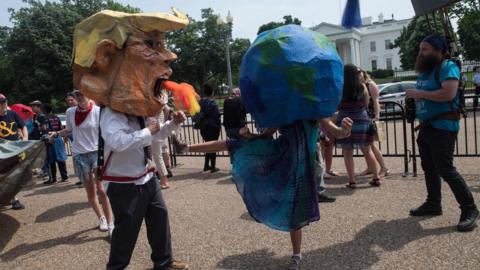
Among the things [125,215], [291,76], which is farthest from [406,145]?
[125,215]

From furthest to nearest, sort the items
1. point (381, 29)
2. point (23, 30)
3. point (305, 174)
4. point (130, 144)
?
point (381, 29)
point (23, 30)
point (305, 174)
point (130, 144)

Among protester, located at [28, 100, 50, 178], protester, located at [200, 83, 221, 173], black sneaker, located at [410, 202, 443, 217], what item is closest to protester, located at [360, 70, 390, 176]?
black sneaker, located at [410, 202, 443, 217]

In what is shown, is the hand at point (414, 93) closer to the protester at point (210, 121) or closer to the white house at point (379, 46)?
the protester at point (210, 121)

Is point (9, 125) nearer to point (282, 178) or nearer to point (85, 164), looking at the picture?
point (85, 164)

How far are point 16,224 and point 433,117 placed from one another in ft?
16.7

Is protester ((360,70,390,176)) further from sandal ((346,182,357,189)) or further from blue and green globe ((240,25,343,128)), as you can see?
blue and green globe ((240,25,343,128))

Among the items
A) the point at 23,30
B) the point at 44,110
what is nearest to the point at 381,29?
the point at 23,30

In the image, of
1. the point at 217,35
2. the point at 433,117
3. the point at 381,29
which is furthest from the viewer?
the point at 381,29

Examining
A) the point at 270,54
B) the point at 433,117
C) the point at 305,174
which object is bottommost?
the point at 305,174

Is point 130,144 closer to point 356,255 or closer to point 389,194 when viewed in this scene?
point 356,255

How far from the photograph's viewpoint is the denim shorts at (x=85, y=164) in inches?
189

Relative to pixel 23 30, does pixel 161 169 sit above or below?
below

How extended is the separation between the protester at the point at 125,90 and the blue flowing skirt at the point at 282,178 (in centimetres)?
65

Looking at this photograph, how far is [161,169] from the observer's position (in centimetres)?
677
